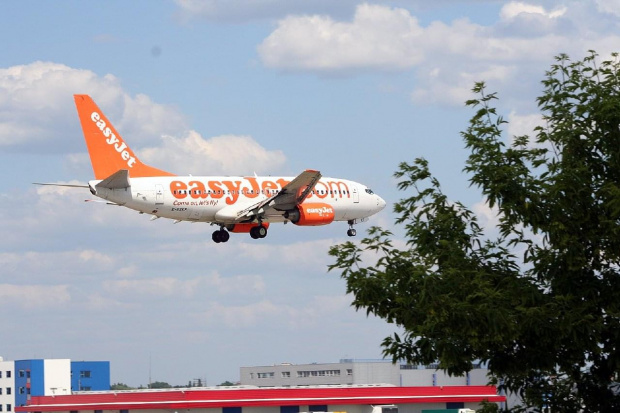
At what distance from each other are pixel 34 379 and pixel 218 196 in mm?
103278

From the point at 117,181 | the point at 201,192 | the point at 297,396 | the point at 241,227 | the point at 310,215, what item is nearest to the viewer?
the point at 117,181

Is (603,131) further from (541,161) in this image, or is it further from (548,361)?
(548,361)

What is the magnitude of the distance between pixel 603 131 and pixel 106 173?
177 feet

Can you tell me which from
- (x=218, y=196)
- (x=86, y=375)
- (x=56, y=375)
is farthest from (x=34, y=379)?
(x=218, y=196)

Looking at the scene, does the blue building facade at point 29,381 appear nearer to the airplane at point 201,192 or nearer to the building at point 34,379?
the building at point 34,379

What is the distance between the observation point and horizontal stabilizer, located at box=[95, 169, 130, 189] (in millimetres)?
68750

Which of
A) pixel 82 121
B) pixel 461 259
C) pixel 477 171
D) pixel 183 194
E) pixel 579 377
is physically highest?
pixel 82 121

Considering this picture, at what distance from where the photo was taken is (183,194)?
73.4m

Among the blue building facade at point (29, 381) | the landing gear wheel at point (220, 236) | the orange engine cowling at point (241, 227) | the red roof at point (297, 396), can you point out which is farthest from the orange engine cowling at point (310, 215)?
the blue building facade at point (29, 381)

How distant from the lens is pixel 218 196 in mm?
75625

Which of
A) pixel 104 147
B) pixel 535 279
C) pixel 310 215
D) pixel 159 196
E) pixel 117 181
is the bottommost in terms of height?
pixel 535 279

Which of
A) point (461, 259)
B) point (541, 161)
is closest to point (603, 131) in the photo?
point (541, 161)

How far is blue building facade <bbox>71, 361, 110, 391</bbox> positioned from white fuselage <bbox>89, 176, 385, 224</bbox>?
103m

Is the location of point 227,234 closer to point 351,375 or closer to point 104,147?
point 104,147
